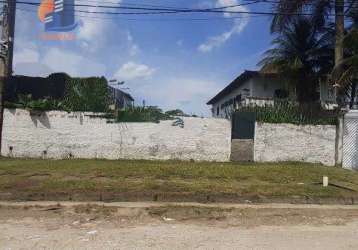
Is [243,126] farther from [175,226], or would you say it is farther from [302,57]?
[175,226]

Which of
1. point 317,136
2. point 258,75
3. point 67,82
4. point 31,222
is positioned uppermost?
point 258,75

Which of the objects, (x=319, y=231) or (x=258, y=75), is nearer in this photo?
(x=319, y=231)

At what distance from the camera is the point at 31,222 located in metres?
7.89

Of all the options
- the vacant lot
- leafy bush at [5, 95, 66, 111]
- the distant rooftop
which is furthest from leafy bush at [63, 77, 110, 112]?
the distant rooftop

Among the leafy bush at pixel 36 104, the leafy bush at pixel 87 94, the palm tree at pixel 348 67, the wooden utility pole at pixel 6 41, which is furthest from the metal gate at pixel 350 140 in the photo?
the wooden utility pole at pixel 6 41

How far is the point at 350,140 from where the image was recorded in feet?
56.7

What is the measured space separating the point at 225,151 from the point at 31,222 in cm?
1053

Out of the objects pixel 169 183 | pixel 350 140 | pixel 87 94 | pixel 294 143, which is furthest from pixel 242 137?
pixel 169 183

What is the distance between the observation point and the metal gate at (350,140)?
17109 mm

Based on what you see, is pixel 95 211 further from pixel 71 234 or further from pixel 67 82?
pixel 67 82

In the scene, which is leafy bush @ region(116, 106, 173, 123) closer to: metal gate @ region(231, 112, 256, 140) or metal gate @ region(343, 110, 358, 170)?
metal gate @ region(231, 112, 256, 140)

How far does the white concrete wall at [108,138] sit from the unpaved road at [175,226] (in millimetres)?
7822

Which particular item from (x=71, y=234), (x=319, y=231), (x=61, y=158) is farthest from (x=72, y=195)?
(x=61, y=158)

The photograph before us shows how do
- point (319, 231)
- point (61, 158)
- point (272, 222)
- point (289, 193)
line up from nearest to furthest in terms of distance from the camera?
point (319, 231), point (272, 222), point (289, 193), point (61, 158)
